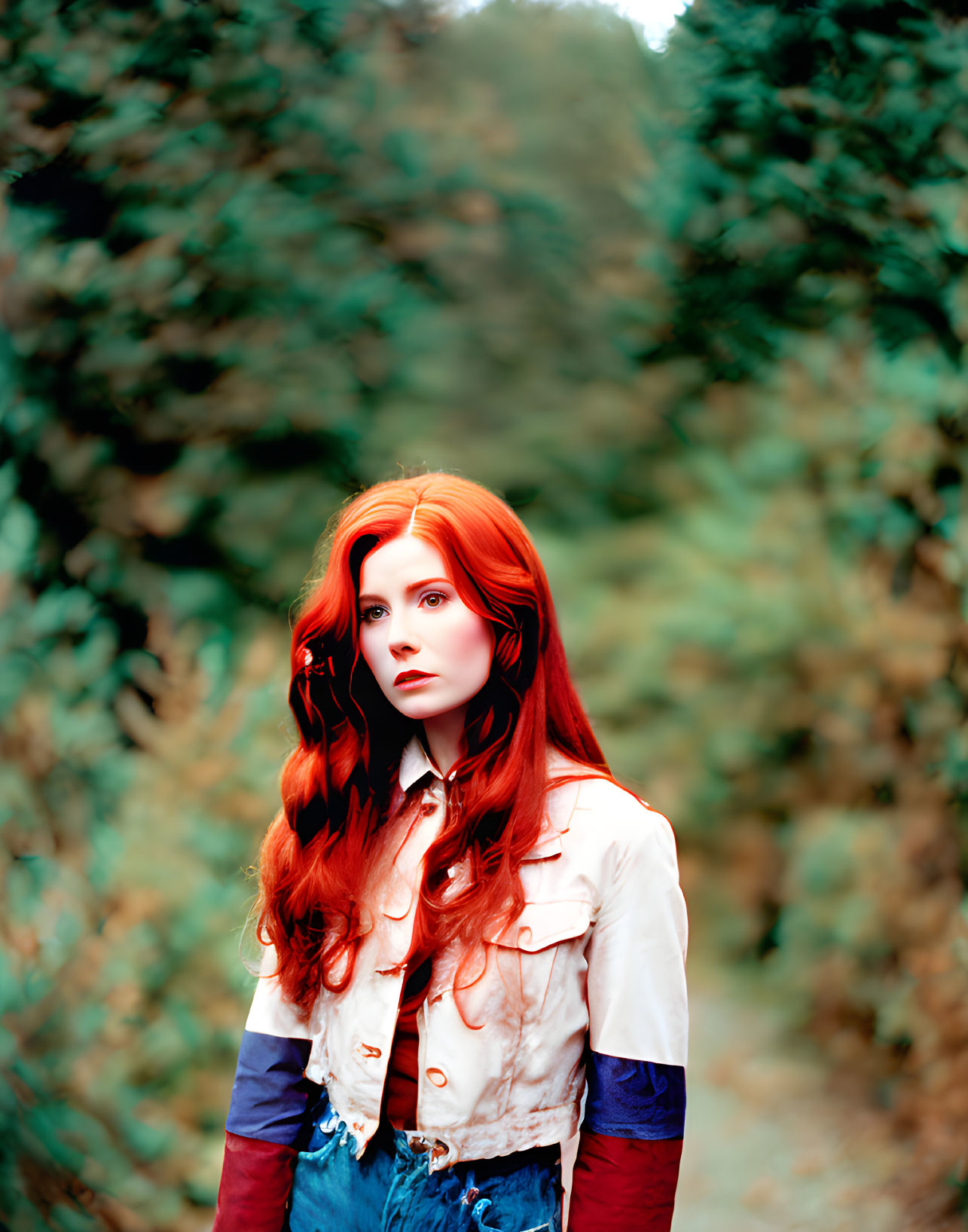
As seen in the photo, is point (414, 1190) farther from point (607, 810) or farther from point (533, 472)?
point (533, 472)

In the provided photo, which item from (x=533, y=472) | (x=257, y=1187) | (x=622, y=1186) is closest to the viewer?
(x=622, y=1186)

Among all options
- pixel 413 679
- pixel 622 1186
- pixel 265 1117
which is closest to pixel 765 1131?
pixel 622 1186

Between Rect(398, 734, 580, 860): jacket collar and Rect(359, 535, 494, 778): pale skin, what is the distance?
0.32 feet

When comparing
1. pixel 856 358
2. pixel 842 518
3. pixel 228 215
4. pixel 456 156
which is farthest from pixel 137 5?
pixel 842 518

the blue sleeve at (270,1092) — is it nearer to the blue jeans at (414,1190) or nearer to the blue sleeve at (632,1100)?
the blue jeans at (414,1190)

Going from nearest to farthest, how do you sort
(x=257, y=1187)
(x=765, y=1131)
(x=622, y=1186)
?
(x=622, y=1186)
(x=257, y=1187)
(x=765, y=1131)

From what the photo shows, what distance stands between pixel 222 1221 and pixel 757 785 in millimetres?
1541

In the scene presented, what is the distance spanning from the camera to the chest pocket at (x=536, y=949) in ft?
3.59

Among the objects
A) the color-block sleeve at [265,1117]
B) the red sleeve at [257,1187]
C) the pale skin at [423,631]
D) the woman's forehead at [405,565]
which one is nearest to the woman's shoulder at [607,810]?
the pale skin at [423,631]

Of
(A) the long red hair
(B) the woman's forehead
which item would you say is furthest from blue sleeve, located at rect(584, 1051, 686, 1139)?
(B) the woman's forehead

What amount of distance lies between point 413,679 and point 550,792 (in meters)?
0.21

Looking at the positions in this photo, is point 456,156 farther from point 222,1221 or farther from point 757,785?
point 222,1221

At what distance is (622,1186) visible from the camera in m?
1.09

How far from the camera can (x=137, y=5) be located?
2336 mm
